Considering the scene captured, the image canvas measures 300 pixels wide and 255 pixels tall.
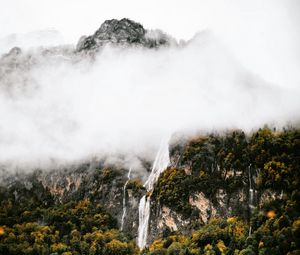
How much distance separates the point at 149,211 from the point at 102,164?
1528 inches

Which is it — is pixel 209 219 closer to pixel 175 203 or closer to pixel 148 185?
pixel 175 203

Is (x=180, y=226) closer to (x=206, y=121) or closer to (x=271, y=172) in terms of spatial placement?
(x=271, y=172)

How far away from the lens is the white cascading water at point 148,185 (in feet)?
492

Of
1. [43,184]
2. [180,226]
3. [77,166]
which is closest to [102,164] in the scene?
[77,166]

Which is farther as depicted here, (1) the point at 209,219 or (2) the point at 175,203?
(2) the point at 175,203

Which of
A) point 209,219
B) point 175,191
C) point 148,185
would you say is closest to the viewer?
point 209,219

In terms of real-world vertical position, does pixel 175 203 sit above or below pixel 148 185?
below

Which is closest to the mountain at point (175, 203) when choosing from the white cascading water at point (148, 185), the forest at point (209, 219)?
the forest at point (209, 219)

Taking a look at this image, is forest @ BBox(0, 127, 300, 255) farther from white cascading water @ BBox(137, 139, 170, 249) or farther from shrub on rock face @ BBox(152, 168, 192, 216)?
white cascading water @ BBox(137, 139, 170, 249)

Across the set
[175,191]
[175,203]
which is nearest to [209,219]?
[175,203]

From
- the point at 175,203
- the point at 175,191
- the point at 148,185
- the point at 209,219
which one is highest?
the point at 148,185

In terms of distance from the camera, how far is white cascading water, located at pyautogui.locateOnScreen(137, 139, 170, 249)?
15011 cm

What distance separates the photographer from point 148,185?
16750 cm

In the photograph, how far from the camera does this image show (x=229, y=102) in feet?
643
